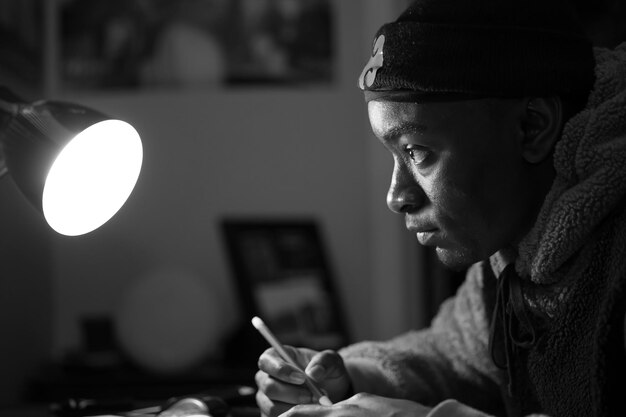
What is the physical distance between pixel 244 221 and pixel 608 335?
1497mm

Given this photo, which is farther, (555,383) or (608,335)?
(555,383)

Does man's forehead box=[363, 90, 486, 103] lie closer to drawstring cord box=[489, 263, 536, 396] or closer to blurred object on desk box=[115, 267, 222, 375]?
drawstring cord box=[489, 263, 536, 396]

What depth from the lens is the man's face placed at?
2.83 feet

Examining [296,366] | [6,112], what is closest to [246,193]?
[296,366]

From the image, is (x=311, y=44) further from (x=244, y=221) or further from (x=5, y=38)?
(x=5, y=38)

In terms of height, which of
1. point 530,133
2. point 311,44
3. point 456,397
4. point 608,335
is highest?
point 311,44

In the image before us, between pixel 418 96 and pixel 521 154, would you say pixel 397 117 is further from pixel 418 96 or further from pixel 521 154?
pixel 521 154

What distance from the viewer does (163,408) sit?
1011 mm

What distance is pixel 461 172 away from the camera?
87 centimetres

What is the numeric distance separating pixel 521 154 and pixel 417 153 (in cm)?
11

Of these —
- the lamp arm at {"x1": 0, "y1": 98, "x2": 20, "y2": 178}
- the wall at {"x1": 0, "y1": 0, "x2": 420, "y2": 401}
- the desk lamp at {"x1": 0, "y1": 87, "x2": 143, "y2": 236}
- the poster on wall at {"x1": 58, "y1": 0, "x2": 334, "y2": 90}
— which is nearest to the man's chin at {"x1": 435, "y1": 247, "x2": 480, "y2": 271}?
the desk lamp at {"x1": 0, "y1": 87, "x2": 143, "y2": 236}

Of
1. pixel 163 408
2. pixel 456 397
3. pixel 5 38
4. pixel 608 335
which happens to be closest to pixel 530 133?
pixel 608 335

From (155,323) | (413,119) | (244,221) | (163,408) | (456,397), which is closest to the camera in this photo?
(413,119)

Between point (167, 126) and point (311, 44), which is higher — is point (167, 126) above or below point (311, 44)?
below
